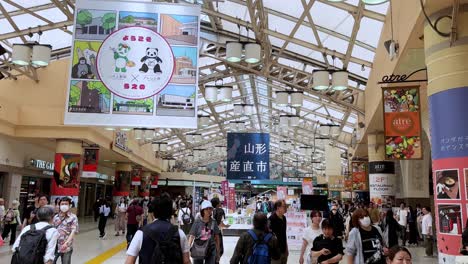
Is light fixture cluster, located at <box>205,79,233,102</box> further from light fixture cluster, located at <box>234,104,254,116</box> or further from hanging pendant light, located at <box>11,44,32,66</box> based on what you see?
hanging pendant light, located at <box>11,44,32,66</box>

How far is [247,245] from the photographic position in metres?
4.01

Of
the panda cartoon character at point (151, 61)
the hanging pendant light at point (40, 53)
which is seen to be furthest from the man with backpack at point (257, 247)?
the hanging pendant light at point (40, 53)

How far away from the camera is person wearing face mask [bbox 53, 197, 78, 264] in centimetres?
552

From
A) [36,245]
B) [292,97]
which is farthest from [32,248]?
[292,97]

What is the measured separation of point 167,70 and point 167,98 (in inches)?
14.1

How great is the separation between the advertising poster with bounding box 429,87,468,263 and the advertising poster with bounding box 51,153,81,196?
12401mm

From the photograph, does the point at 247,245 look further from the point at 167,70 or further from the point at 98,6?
the point at 98,6

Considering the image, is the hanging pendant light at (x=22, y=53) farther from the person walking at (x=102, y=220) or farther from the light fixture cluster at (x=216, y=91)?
the person walking at (x=102, y=220)

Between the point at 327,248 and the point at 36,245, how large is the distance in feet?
9.59

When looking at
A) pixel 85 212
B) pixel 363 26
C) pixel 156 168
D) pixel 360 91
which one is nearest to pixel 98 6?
pixel 363 26

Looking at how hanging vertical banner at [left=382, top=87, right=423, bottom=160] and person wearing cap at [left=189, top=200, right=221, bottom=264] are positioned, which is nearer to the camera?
person wearing cap at [left=189, top=200, right=221, bottom=264]

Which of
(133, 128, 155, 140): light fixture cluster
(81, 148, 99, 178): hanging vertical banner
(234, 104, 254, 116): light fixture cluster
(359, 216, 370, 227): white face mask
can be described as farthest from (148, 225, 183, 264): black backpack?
(133, 128, 155, 140): light fixture cluster

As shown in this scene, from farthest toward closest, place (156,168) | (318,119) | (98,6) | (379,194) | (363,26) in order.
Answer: (156,168) → (318,119) → (379,194) → (363,26) → (98,6)

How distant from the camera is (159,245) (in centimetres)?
302
